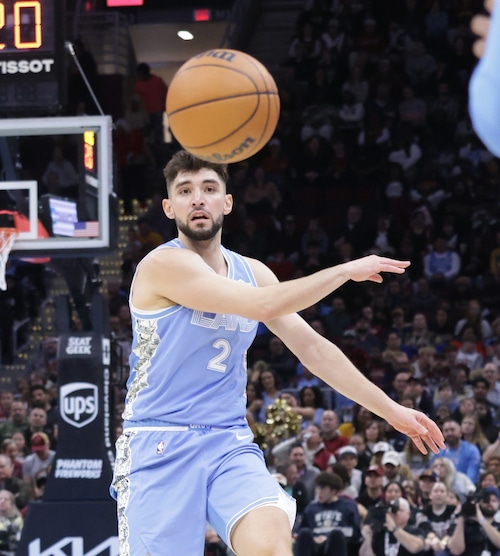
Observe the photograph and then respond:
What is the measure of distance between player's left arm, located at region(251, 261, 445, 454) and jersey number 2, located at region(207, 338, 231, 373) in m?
0.36

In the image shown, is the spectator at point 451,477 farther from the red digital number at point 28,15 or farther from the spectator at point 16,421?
the red digital number at point 28,15

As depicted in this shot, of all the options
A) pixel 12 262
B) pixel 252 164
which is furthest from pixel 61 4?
pixel 252 164

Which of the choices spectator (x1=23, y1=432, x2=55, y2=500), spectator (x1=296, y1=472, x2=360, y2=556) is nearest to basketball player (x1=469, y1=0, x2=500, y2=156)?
spectator (x1=296, y1=472, x2=360, y2=556)

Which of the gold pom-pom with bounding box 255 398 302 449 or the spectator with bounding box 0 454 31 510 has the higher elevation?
the gold pom-pom with bounding box 255 398 302 449

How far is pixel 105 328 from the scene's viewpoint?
879 cm

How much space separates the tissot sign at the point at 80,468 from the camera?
7992 millimetres

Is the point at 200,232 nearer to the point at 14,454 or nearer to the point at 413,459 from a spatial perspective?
the point at 413,459

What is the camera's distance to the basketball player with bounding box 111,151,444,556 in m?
4.57

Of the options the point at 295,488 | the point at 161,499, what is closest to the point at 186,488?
the point at 161,499

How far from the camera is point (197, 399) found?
15.5ft

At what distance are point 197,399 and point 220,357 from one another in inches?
7.6

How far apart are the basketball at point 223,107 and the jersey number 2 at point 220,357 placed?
100 centimetres

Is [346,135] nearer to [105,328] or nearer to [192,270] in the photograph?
[105,328]

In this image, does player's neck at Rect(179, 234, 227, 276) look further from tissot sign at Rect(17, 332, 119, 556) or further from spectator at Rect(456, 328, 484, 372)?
spectator at Rect(456, 328, 484, 372)
